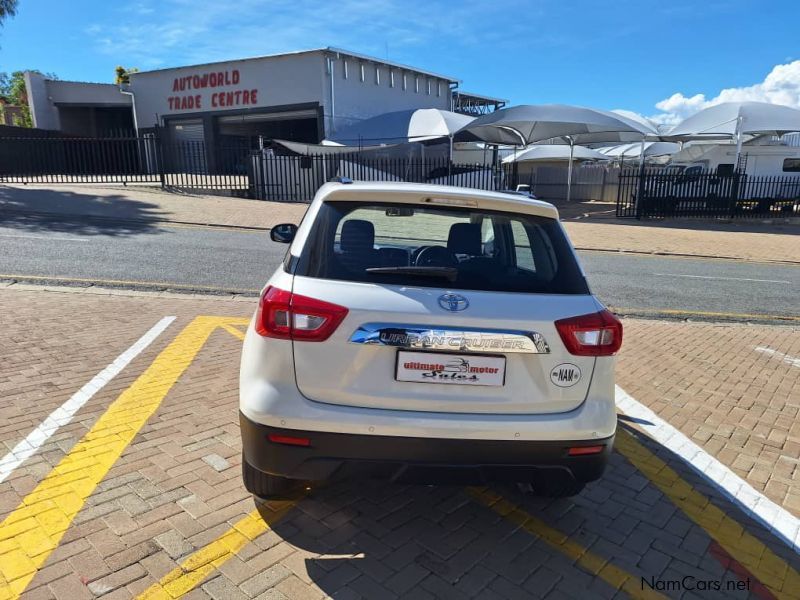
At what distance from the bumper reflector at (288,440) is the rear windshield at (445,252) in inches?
28.0

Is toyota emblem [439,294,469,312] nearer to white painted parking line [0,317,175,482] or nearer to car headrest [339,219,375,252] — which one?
car headrest [339,219,375,252]

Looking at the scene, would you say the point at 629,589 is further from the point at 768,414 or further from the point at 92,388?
the point at 92,388

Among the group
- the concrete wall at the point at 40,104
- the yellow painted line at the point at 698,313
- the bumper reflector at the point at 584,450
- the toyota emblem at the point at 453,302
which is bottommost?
the yellow painted line at the point at 698,313

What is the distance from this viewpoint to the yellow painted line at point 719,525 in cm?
260

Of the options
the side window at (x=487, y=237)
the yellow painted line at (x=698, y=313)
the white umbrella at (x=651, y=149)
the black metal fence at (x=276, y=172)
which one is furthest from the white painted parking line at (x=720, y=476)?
the white umbrella at (x=651, y=149)

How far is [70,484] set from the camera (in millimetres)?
3021

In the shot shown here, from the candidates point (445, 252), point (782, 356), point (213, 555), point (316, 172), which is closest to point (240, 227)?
point (316, 172)

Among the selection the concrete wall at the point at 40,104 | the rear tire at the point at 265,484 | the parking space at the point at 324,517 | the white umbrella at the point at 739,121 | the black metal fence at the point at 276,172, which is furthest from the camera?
the concrete wall at the point at 40,104

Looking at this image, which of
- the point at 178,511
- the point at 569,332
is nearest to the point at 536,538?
the point at 569,332

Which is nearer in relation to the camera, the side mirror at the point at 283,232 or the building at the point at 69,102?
the side mirror at the point at 283,232

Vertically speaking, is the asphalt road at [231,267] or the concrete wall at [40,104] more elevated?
the concrete wall at [40,104]

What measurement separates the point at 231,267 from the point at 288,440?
24.4 ft

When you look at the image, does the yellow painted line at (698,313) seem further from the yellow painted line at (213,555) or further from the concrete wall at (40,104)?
the concrete wall at (40,104)

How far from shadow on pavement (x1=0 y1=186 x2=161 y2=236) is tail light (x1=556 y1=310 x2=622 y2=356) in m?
11.8
